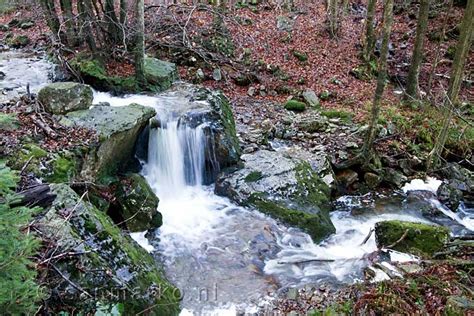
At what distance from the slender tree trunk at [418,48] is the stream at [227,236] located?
3.98 metres

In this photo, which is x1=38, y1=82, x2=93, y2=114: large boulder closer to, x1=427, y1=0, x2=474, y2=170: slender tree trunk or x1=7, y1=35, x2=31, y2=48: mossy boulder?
x1=427, y1=0, x2=474, y2=170: slender tree trunk

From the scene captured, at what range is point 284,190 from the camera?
772cm

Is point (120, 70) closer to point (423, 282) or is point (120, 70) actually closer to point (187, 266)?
point (187, 266)

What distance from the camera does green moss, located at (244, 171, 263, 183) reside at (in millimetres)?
8039

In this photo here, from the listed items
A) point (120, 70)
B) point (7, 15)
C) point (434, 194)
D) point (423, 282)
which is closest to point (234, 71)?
point (120, 70)

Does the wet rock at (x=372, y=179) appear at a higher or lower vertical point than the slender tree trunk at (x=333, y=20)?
lower

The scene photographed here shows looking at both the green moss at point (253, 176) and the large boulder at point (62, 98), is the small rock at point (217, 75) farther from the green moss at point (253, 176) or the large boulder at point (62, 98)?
the large boulder at point (62, 98)

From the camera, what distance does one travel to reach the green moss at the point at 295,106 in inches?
453

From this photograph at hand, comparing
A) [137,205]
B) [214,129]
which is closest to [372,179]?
[214,129]

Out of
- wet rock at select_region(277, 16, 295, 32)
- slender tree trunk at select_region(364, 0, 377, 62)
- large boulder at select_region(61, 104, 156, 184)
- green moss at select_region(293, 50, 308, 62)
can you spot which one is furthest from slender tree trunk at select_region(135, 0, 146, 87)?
slender tree trunk at select_region(364, 0, 377, 62)

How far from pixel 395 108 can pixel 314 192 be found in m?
5.32

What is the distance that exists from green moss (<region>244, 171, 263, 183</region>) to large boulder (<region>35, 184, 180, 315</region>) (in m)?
3.36

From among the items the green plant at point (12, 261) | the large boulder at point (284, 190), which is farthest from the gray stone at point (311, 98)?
the green plant at point (12, 261)

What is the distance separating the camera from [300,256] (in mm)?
6535
